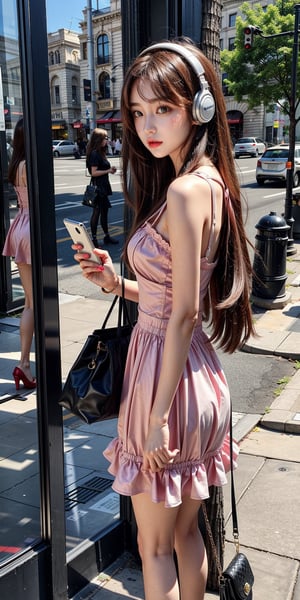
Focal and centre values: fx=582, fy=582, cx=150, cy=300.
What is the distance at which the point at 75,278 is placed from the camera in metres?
9.03

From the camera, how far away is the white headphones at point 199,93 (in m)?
1.69

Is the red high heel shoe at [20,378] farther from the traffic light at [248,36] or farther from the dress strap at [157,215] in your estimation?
the traffic light at [248,36]

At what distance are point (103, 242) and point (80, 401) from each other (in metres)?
9.08

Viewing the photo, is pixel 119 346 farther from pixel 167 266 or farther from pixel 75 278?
pixel 75 278

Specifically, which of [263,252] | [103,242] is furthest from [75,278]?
[263,252]

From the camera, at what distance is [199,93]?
5.54 ft

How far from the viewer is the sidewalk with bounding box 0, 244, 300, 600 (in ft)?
8.55

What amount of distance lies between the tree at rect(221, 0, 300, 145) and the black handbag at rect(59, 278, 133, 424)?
16829 millimetres

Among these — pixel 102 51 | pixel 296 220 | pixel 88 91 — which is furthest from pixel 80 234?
pixel 296 220

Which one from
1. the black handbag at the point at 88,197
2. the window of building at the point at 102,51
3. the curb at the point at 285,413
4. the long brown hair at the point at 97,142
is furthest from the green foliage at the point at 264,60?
the window of building at the point at 102,51

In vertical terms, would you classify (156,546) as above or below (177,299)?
below

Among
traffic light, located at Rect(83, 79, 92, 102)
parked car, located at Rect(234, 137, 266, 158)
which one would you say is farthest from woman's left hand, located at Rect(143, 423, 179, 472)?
parked car, located at Rect(234, 137, 266, 158)

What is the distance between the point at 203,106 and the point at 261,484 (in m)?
2.50

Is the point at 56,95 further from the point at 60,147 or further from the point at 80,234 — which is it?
the point at 60,147
